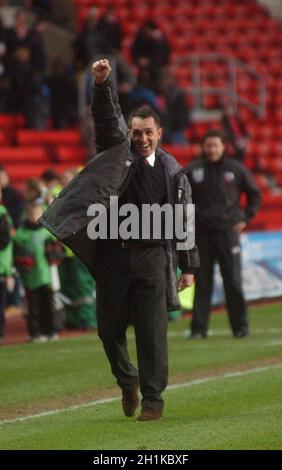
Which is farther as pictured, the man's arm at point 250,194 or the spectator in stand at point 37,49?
the spectator in stand at point 37,49

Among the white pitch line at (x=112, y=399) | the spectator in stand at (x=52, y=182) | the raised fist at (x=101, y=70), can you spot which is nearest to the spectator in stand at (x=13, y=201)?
the spectator in stand at (x=52, y=182)

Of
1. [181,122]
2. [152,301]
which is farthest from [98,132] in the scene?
[181,122]

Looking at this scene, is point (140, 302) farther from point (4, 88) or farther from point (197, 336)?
point (4, 88)

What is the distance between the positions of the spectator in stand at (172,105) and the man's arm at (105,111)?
54.6ft

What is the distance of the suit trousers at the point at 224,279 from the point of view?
55.1 ft

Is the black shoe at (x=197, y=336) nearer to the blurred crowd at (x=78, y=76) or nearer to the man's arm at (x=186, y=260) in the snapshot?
the man's arm at (x=186, y=260)

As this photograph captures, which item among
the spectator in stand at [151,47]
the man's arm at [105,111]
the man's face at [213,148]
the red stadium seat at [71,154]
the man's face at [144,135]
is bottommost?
the red stadium seat at [71,154]

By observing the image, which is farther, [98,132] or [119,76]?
[119,76]

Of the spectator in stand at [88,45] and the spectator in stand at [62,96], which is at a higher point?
the spectator in stand at [88,45]

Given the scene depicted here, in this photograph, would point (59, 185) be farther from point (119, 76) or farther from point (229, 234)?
point (119, 76)

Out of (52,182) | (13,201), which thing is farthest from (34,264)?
(13,201)

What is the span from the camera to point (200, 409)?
35.8 feet
